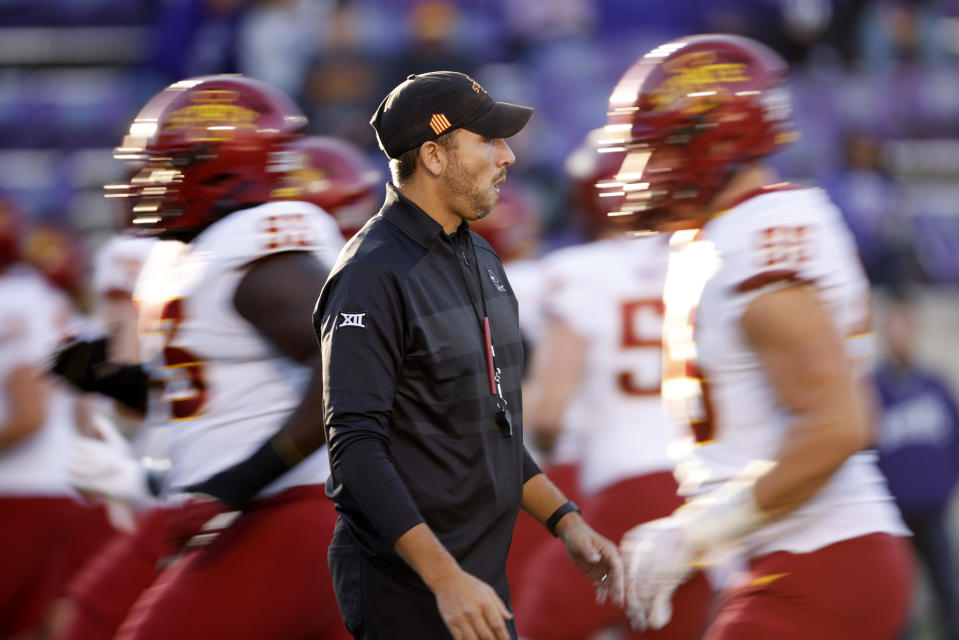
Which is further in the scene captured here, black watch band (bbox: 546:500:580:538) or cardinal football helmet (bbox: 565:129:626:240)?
cardinal football helmet (bbox: 565:129:626:240)

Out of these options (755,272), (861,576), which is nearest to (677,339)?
(755,272)

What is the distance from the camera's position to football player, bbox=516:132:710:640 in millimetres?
3994

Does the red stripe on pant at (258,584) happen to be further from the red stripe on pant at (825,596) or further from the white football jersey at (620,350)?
the white football jersey at (620,350)

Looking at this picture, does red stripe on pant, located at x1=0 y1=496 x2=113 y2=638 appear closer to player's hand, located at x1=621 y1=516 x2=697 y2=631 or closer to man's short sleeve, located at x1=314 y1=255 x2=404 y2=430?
man's short sleeve, located at x1=314 y1=255 x2=404 y2=430

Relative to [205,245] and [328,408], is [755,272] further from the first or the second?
[205,245]

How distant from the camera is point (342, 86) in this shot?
1061cm

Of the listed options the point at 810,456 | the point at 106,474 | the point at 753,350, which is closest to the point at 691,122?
the point at 753,350

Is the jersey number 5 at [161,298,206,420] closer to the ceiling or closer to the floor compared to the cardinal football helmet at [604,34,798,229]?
closer to the floor

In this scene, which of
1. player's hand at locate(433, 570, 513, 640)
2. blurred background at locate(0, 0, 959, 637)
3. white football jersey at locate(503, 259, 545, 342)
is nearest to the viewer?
player's hand at locate(433, 570, 513, 640)

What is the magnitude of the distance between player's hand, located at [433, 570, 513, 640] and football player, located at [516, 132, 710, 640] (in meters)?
1.70

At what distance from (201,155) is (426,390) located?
3.90 ft

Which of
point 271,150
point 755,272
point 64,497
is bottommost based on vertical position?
point 64,497

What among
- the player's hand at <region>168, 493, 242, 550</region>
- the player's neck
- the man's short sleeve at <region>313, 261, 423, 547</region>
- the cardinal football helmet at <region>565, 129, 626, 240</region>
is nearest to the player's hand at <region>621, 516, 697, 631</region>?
the man's short sleeve at <region>313, 261, 423, 547</region>

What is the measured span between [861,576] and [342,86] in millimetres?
8697
